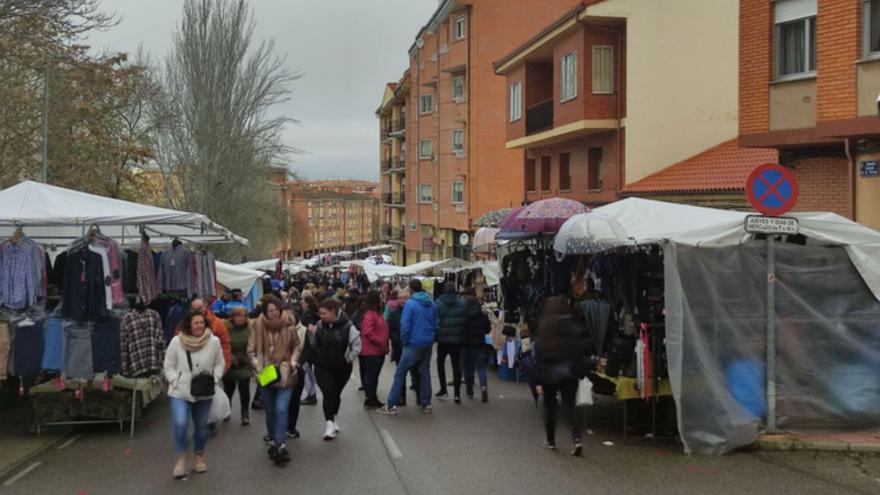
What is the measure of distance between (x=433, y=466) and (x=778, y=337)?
165 inches

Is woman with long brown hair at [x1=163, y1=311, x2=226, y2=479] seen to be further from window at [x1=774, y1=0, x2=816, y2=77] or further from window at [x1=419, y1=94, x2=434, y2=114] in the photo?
window at [x1=419, y1=94, x2=434, y2=114]

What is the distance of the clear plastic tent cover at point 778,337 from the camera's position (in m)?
9.04

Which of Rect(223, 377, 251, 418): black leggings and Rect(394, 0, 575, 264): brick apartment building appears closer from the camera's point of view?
Rect(223, 377, 251, 418): black leggings

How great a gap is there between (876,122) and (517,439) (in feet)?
25.8

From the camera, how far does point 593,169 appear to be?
27672 millimetres

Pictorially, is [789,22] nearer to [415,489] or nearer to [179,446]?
[415,489]

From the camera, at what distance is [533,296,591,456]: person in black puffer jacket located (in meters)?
8.98

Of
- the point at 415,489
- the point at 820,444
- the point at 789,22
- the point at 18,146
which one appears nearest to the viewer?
the point at 415,489

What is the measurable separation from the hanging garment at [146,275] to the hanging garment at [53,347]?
4.12 feet

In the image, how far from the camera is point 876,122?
12.9 meters

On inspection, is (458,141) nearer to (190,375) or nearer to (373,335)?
(373,335)

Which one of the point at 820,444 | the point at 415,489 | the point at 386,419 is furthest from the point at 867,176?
the point at 415,489

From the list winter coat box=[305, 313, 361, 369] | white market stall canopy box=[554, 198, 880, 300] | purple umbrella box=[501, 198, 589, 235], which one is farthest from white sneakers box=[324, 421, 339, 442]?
purple umbrella box=[501, 198, 589, 235]

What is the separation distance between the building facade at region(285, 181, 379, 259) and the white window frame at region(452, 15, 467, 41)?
242 ft
